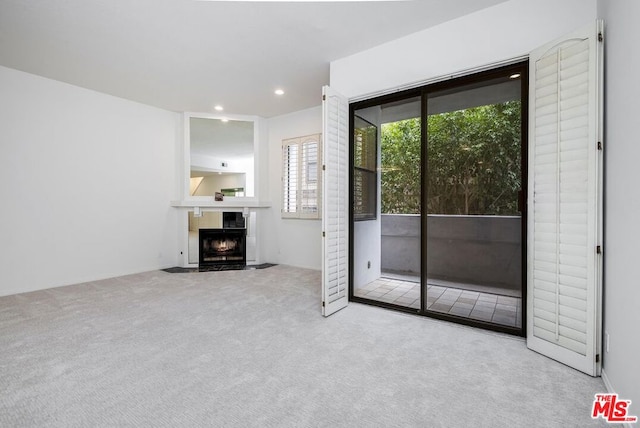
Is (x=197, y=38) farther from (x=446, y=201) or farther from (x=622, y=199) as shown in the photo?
(x=446, y=201)

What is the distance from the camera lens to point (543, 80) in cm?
211

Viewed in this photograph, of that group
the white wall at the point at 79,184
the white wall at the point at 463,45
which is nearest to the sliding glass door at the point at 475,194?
the white wall at the point at 463,45

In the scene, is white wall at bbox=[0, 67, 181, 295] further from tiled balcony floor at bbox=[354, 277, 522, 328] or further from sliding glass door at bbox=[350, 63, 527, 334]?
tiled balcony floor at bbox=[354, 277, 522, 328]

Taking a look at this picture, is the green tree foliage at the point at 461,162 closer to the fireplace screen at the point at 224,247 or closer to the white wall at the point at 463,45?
the white wall at the point at 463,45

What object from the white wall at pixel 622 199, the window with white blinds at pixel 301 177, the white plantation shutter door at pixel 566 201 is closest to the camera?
the white wall at pixel 622 199

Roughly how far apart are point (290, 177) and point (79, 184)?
121 inches

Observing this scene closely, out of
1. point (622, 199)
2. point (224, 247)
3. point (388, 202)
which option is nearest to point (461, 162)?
point (388, 202)

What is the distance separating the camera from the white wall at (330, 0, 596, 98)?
2.19 meters

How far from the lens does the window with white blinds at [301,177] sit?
199 inches

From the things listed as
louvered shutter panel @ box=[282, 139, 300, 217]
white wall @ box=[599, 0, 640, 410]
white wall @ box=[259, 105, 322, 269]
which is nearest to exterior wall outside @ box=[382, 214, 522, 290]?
white wall @ box=[259, 105, 322, 269]

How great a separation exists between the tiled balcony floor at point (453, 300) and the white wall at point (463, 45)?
7.48 feet

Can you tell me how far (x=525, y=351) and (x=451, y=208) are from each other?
2.54m

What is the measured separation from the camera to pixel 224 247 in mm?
5328

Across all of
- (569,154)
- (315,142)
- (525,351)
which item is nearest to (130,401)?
(525,351)
